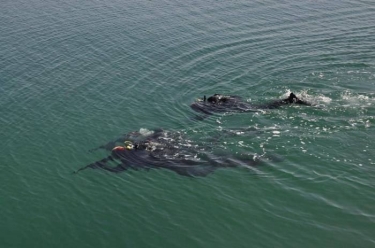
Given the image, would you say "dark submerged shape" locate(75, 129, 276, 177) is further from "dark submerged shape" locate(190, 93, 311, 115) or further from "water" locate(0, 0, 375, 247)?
"dark submerged shape" locate(190, 93, 311, 115)

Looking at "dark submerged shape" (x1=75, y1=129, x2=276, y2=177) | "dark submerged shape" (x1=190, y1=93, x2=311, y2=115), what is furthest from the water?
"dark submerged shape" (x1=190, y1=93, x2=311, y2=115)

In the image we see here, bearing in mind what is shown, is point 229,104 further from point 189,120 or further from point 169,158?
point 169,158

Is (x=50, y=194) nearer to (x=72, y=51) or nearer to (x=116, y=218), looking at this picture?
(x=116, y=218)

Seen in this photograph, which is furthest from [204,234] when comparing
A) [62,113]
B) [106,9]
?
[106,9]

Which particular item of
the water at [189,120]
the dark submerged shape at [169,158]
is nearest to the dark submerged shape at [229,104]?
the water at [189,120]

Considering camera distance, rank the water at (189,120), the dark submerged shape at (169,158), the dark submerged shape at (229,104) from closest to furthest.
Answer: the water at (189,120)
the dark submerged shape at (169,158)
the dark submerged shape at (229,104)

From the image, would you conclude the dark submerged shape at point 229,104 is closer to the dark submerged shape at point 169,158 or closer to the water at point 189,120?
the water at point 189,120

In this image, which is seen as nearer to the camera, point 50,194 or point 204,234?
point 204,234

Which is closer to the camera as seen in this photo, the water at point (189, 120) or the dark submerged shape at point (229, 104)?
the water at point (189, 120)
